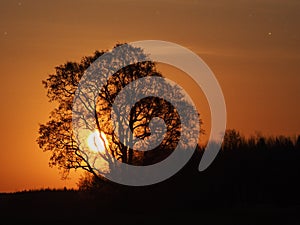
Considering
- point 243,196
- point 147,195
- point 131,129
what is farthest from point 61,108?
point 243,196

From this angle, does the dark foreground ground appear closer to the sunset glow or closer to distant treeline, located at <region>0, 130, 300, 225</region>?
distant treeline, located at <region>0, 130, 300, 225</region>

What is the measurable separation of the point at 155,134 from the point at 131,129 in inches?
70.8

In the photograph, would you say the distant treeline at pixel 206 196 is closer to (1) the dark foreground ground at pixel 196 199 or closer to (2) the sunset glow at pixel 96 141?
A: (1) the dark foreground ground at pixel 196 199

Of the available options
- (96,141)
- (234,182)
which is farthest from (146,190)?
(234,182)

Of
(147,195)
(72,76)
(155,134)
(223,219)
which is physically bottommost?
(223,219)

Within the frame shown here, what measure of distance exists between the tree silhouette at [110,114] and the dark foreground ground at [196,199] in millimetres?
2598

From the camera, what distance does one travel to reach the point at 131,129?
51.7 m

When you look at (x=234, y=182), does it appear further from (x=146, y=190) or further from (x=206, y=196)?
(x=146, y=190)

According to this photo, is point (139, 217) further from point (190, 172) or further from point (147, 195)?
point (190, 172)

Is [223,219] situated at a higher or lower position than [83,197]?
lower

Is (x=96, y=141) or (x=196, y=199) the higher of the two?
(x=96, y=141)

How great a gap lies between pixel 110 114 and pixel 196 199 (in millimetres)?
10621

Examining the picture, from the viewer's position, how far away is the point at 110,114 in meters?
52.1

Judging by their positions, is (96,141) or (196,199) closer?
(96,141)
